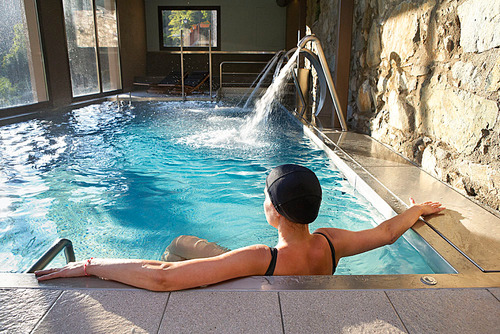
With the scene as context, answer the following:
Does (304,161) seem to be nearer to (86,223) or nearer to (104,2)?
(86,223)

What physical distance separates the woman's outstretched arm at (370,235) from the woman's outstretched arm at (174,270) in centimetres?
29

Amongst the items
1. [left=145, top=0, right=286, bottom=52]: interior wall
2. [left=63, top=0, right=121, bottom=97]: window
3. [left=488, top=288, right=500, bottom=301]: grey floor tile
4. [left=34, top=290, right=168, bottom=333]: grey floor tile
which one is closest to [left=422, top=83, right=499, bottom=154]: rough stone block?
[left=488, top=288, right=500, bottom=301]: grey floor tile

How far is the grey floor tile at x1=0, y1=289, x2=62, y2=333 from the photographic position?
3.35 ft

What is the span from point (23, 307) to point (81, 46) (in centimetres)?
722

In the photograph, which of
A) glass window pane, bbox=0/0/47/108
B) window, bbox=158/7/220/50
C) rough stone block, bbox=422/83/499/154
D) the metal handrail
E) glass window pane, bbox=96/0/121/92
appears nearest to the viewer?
the metal handrail

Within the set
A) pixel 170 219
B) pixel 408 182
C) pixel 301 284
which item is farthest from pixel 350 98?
pixel 301 284

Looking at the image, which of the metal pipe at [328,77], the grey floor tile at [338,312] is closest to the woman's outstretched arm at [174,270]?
the grey floor tile at [338,312]

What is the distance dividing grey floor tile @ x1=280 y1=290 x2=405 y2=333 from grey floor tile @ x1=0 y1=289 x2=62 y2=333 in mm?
693

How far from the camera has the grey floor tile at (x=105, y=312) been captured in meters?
1.01

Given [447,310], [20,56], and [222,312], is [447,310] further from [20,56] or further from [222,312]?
[20,56]

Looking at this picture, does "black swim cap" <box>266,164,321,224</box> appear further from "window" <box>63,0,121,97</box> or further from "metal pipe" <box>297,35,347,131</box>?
"window" <box>63,0,121,97</box>

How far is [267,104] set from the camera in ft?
23.3

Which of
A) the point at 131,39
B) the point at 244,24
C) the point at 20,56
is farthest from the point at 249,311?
the point at 244,24

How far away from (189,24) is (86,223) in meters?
9.71
